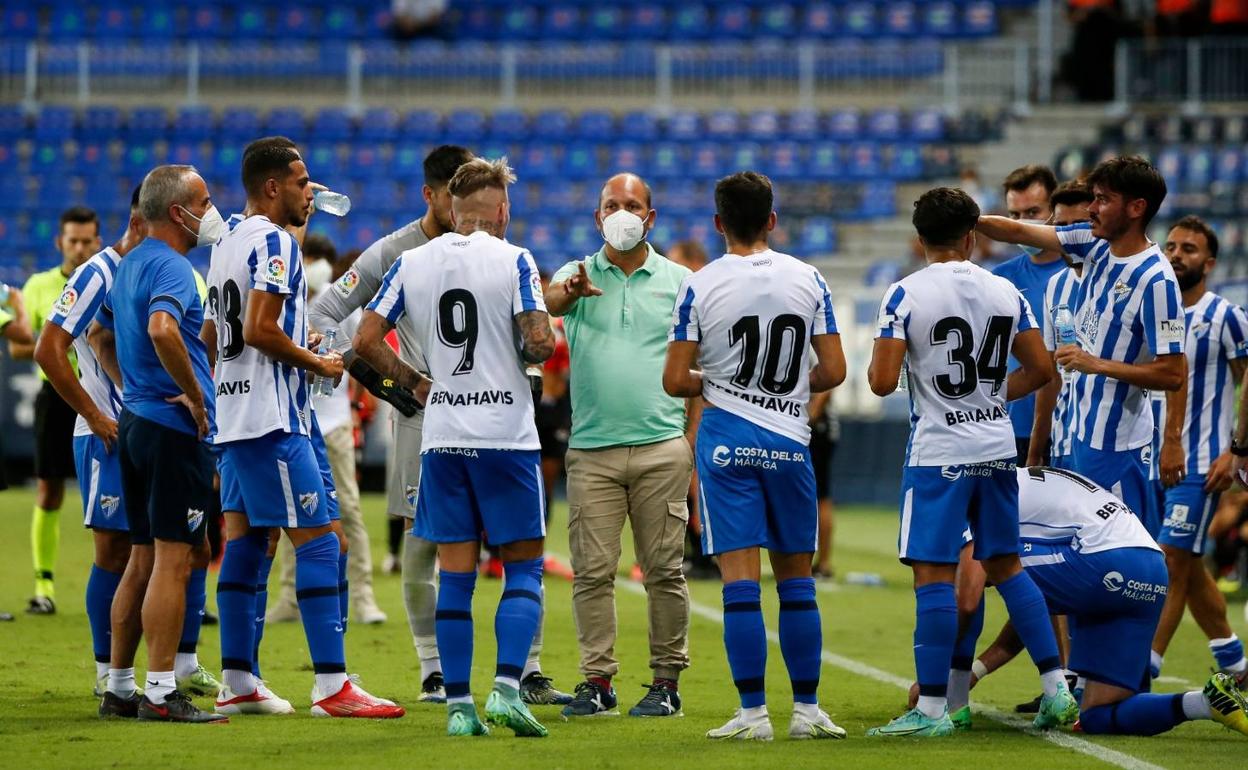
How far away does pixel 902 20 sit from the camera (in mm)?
28047

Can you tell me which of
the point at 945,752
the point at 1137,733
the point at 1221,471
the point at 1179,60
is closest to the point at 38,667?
the point at 945,752

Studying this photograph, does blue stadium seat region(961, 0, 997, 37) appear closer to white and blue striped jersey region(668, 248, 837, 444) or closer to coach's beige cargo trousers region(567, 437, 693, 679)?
coach's beige cargo trousers region(567, 437, 693, 679)

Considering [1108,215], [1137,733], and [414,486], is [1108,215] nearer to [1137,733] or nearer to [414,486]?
[1137,733]

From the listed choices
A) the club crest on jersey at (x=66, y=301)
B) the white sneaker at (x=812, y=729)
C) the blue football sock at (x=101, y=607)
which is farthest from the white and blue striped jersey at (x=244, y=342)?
the white sneaker at (x=812, y=729)

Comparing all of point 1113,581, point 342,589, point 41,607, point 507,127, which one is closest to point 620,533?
point 342,589

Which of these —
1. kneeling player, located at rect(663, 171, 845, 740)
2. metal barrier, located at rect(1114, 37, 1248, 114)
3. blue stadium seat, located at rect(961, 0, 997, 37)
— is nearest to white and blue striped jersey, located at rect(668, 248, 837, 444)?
kneeling player, located at rect(663, 171, 845, 740)

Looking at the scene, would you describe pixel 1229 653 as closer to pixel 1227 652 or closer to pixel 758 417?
pixel 1227 652

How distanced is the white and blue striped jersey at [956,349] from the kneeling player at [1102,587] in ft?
1.58

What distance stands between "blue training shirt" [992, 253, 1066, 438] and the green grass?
133cm

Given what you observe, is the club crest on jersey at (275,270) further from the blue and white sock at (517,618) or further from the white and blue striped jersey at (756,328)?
the white and blue striped jersey at (756,328)

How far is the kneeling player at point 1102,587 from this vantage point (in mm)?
6871

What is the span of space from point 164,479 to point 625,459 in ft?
6.42

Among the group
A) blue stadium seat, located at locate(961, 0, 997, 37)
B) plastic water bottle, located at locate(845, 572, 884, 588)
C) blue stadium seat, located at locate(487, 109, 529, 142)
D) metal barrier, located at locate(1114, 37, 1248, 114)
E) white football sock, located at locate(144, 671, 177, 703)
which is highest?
blue stadium seat, located at locate(961, 0, 997, 37)

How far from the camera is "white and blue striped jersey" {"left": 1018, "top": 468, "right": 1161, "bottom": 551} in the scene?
6980 millimetres
